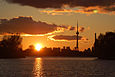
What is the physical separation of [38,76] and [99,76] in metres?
21.1

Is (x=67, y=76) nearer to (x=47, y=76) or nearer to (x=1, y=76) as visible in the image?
(x=47, y=76)

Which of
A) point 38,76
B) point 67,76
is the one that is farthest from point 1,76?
point 67,76

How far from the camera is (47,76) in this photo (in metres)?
91.4

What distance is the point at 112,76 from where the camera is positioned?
92.1 m

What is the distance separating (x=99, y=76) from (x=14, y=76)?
2923cm

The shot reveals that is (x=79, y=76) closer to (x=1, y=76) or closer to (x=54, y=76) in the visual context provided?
(x=54, y=76)

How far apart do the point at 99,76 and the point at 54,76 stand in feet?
51.5

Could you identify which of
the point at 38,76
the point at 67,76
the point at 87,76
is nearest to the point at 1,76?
the point at 38,76

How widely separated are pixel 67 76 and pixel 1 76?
73.0 ft

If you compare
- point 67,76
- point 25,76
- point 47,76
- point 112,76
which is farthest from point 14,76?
point 112,76

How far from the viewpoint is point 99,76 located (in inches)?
3654

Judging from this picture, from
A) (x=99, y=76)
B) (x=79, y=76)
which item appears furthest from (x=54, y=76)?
(x=99, y=76)

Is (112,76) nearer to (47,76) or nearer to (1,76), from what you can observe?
(47,76)

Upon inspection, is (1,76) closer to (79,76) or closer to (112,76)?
(79,76)
